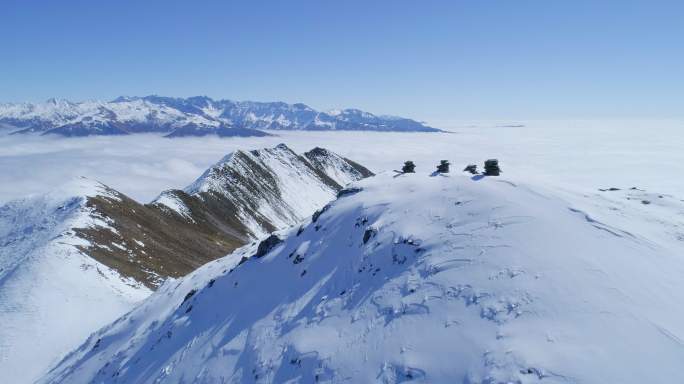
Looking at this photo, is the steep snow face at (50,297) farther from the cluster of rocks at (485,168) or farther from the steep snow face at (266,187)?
A: the steep snow face at (266,187)

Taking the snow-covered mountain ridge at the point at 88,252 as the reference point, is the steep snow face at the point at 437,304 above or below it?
above

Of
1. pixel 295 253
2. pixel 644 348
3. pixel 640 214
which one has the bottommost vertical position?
pixel 295 253

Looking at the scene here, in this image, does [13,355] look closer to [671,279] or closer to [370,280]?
[370,280]

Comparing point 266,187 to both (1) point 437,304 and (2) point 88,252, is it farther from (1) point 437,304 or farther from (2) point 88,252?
→ (1) point 437,304

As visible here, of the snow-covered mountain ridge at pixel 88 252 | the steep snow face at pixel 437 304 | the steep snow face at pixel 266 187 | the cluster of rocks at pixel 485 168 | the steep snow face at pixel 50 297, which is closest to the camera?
the steep snow face at pixel 437 304

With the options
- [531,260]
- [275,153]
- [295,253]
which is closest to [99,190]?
[295,253]

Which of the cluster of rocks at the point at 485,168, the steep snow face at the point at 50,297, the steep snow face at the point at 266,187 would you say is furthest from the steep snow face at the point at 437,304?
the steep snow face at the point at 266,187
